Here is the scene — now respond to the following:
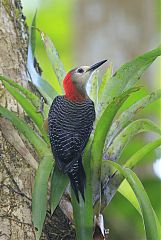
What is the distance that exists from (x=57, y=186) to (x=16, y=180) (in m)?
0.16

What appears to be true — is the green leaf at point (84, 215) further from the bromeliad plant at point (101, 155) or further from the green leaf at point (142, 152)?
the green leaf at point (142, 152)

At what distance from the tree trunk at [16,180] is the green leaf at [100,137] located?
182 millimetres

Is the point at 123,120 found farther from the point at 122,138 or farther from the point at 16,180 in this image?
the point at 16,180

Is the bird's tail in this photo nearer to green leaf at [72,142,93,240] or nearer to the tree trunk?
green leaf at [72,142,93,240]

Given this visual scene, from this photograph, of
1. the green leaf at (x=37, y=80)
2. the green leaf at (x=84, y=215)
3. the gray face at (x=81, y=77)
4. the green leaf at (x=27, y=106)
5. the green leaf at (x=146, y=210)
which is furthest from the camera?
the gray face at (x=81, y=77)

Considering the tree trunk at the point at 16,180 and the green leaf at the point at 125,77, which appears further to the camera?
the green leaf at the point at 125,77

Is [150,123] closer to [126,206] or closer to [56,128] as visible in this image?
[56,128]

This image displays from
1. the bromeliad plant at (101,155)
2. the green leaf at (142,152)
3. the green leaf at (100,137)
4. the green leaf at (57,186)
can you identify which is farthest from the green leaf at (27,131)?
the green leaf at (142,152)

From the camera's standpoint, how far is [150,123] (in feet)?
6.75

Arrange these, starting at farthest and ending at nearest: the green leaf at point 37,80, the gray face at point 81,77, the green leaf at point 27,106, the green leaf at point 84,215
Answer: the gray face at point 81,77
the green leaf at point 37,80
the green leaf at point 27,106
the green leaf at point 84,215

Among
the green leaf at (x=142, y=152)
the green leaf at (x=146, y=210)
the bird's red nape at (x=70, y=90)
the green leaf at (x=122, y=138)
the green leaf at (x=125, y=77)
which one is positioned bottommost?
the green leaf at (x=146, y=210)

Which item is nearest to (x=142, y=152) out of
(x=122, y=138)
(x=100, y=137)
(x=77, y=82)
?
(x=122, y=138)

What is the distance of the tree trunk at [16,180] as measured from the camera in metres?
1.90

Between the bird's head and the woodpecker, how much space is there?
0.05 meters
